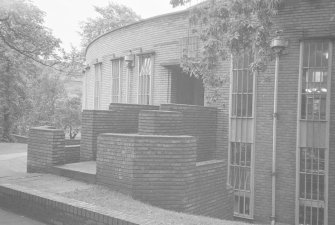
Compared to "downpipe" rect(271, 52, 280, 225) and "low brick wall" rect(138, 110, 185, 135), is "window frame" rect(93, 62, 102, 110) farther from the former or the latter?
"low brick wall" rect(138, 110, 185, 135)

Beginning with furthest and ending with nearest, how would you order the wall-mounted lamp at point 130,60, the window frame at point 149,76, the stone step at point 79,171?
1. the wall-mounted lamp at point 130,60
2. the window frame at point 149,76
3. the stone step at point 79,171

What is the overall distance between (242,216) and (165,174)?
449cm

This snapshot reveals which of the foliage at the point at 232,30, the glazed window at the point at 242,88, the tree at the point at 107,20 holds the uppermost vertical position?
the tree at the point at 107,20

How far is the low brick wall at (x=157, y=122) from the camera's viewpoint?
25.0 feet

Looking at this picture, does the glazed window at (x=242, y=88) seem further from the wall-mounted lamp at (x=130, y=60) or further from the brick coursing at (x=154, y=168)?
the wall-mounted lamp at (x=130, y=60)

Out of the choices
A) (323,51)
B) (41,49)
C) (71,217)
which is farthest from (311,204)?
(41,49)

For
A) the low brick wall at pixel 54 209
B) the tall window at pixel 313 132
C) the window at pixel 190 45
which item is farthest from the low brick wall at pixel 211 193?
the window at pixel 190 45

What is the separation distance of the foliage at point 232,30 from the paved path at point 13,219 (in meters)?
4.92

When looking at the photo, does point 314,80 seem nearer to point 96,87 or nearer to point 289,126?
point 289,126

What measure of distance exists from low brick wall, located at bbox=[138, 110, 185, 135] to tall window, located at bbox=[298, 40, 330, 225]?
3755 mm

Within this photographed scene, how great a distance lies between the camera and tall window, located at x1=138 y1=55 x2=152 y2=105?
1352 cm

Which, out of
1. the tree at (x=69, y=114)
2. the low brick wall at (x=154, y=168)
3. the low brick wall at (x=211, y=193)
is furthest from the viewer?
the tree at (x=69, y=114)

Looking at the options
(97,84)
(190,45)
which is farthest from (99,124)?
(97,84)

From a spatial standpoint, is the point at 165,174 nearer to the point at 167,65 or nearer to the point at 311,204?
the point at 311,204
